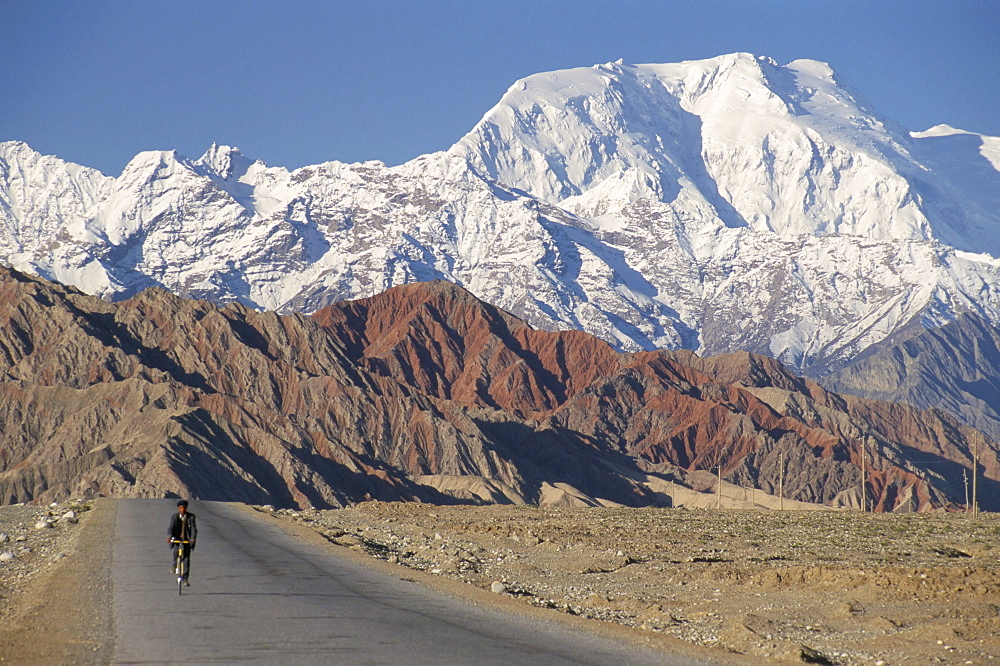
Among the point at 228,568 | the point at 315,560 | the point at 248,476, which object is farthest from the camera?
the point at 248,476

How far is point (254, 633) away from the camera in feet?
79.5

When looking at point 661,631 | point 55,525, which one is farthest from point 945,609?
point 55,525

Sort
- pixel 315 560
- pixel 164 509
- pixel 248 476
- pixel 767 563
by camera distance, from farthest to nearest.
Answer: pixel 248 476, pixel 164 509, pixel 767 563, pixel 315 560

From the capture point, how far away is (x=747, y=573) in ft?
123

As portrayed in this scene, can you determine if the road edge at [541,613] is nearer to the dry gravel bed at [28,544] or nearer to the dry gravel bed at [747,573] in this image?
the dry gravel bed at [747,573]

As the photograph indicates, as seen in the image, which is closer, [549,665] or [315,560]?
[549,665]

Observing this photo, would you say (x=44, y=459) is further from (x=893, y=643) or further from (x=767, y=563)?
(x=893, y=643)

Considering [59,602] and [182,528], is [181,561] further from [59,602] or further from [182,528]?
[59,602]

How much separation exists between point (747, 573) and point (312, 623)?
52.1 ft

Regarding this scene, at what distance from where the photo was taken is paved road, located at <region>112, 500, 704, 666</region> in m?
22.7

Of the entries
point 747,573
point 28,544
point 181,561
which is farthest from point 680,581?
point 28,544

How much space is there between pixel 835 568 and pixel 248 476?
113 metres

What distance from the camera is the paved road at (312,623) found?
22656 millimetres

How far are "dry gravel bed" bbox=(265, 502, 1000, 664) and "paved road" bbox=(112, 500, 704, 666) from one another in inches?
118
